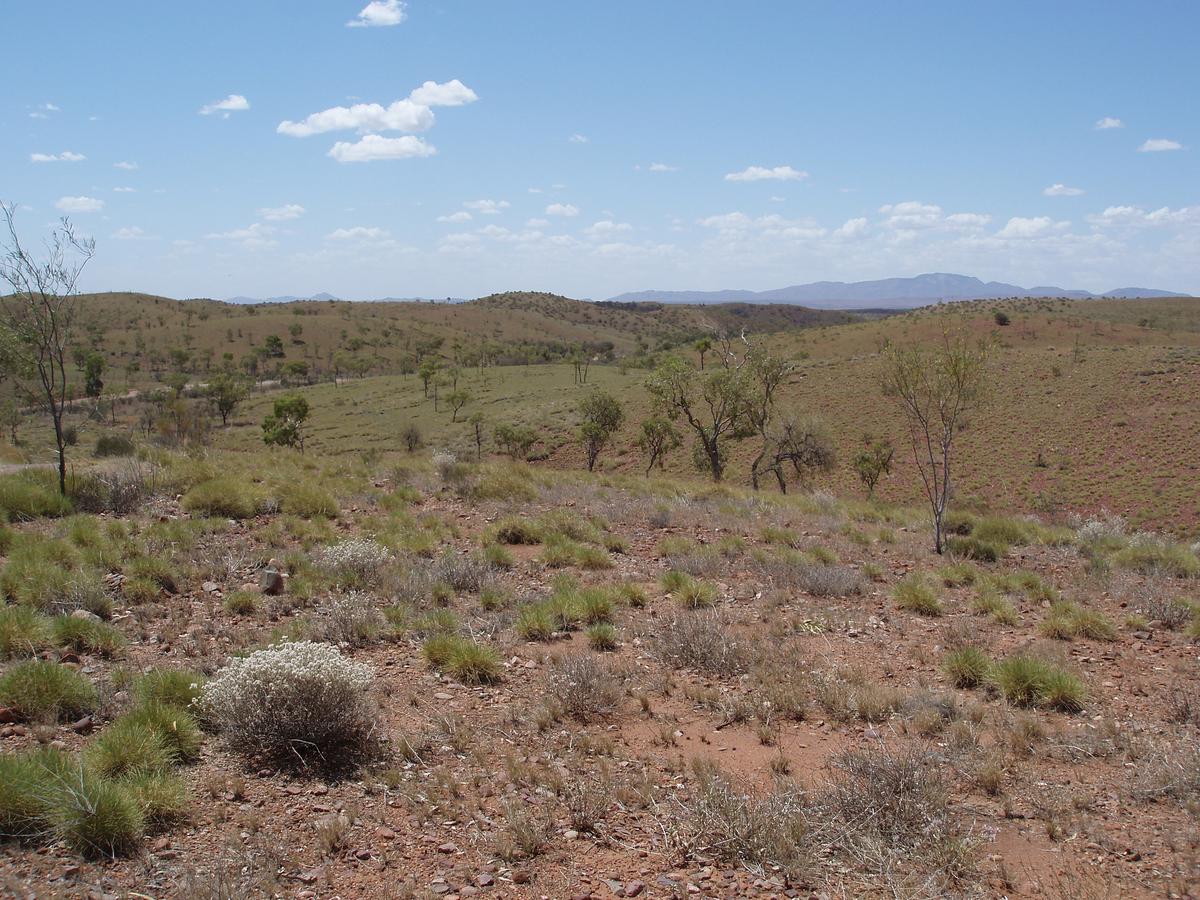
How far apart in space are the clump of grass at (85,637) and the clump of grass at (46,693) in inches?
37.3

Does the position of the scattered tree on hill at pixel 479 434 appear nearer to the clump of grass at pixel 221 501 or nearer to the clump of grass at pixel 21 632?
the clump of grass at pixel 221 501

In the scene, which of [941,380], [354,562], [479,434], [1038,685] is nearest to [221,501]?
[354,562]

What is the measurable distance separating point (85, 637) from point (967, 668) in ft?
26.2

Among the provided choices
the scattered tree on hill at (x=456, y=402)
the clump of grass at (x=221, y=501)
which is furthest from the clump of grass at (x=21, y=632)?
the scattered tree on hill at (x=456, y=402)

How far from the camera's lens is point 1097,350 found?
5847 centimetres

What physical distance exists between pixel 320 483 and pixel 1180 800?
13703 mm

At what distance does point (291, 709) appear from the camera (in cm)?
506

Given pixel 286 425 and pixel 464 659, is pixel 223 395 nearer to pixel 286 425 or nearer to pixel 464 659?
pixel 286 425

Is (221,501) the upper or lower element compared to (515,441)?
upper

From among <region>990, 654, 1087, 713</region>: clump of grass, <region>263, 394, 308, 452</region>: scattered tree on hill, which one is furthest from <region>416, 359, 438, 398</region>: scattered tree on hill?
<region>990, 654, 1087, 713</region>: clump of grass

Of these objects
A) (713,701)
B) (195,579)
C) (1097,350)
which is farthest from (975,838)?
(1097,350)

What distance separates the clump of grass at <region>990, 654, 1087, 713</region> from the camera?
6.21 meters

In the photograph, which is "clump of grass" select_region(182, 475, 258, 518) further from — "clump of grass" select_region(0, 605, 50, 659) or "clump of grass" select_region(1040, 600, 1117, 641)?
"clump of grass" select_region(1040, 600, 1117, 641)

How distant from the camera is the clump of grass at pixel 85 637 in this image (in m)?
6.39
